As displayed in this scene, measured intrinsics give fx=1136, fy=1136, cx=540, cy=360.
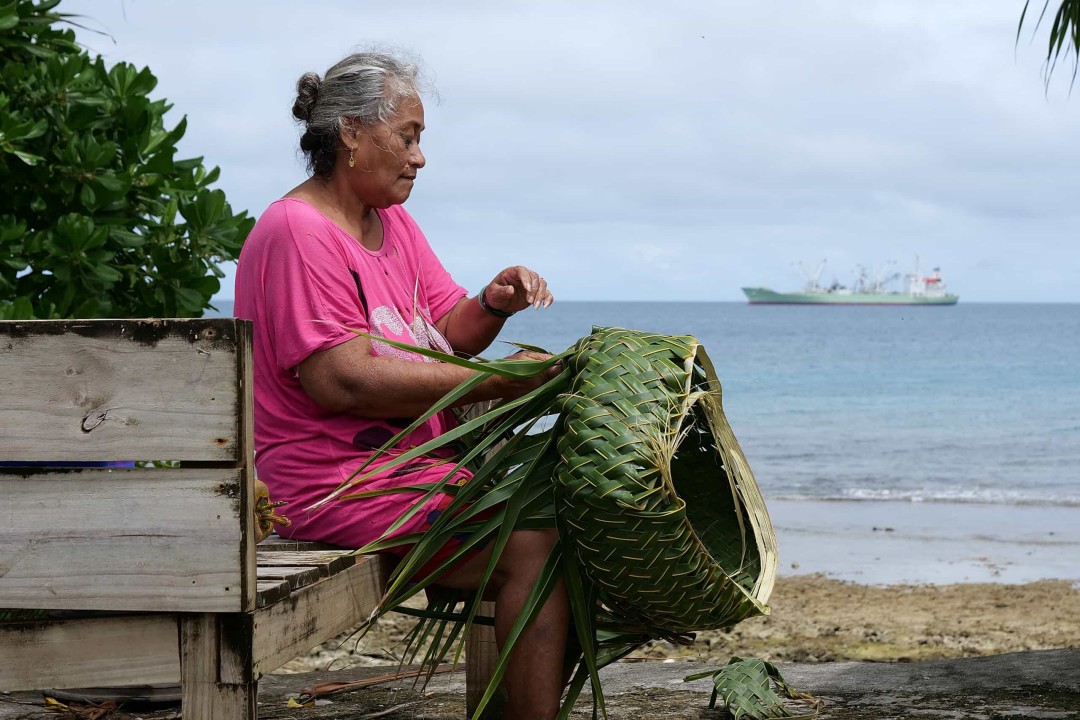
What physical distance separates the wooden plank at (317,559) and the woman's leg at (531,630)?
290 mm

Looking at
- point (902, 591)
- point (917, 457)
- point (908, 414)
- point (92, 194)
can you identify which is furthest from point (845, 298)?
point (92, 194)

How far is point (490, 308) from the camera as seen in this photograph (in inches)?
107

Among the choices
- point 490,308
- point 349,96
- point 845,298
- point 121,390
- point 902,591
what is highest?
point 845,298

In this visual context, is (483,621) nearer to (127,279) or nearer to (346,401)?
(346,401)

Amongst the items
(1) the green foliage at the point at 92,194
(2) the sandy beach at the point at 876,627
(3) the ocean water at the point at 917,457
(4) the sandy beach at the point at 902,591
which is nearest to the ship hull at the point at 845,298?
(3) the ocean water at the point at 917,457

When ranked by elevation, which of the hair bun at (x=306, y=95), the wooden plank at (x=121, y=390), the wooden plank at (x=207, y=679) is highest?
the hair bun at (x=306, y=95)

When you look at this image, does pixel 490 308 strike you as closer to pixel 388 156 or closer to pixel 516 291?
pixel 516 291

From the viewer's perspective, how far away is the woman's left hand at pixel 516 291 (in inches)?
100.0

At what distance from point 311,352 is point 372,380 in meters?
0.13

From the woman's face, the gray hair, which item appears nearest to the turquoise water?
the woman's face

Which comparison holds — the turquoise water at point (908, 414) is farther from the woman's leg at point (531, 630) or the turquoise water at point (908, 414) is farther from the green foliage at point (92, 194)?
the green foliage at point (92, 194)

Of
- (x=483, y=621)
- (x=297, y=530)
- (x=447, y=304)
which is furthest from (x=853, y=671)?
(x=297, y=530)

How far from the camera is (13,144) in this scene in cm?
341

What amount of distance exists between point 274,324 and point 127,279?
1.71 m
